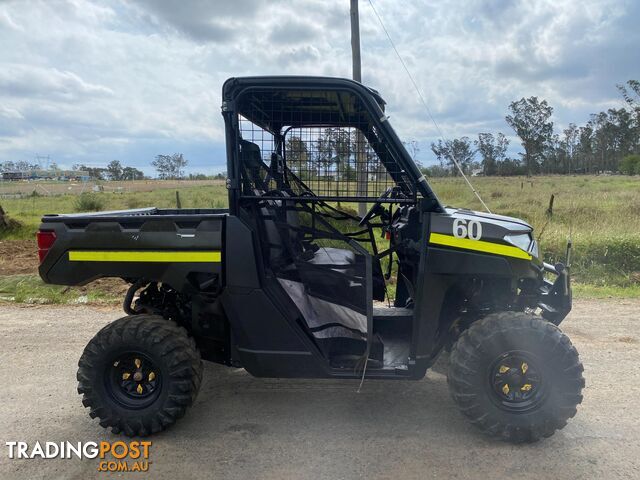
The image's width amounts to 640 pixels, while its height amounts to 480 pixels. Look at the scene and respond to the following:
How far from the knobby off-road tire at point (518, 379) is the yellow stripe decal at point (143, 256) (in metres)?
1.74

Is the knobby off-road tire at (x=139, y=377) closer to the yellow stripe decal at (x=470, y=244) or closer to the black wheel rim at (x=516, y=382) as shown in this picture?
the yellow stripe decal at (x=470, y=244)

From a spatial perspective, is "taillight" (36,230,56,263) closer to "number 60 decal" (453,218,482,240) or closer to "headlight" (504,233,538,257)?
"number 60 decal" (453,218,482,240)

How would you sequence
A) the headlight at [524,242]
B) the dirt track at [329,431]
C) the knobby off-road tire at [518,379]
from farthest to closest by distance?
the headlight at [524,242]
the knobby off-road tire at [518,379]
the dirt track at [329,431]

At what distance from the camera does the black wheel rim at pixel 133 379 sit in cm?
335

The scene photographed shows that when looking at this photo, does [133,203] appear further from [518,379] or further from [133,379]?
[518,379]

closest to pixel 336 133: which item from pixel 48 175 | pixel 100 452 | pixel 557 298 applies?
pixel 557 298

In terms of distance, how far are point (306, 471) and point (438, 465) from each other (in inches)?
30.6

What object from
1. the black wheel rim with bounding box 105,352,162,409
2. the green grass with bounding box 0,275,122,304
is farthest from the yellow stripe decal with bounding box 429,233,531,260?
the green grass with bounding box 0,275,122,304

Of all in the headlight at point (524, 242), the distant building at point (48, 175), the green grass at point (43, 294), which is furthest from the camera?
the distant building at point (48, 175)

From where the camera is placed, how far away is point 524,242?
10.9 ft

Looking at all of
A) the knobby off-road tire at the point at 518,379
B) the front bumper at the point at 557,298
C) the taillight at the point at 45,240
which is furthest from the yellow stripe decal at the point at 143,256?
the front bumper at the point at 557,298

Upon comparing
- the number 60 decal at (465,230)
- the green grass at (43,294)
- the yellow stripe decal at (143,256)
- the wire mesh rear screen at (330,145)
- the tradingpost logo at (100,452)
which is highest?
Answer: the wire mesh rear screen at (330,145)

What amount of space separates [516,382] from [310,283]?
1.52 metres

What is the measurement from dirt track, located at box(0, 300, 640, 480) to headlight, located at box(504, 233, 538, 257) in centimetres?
123
